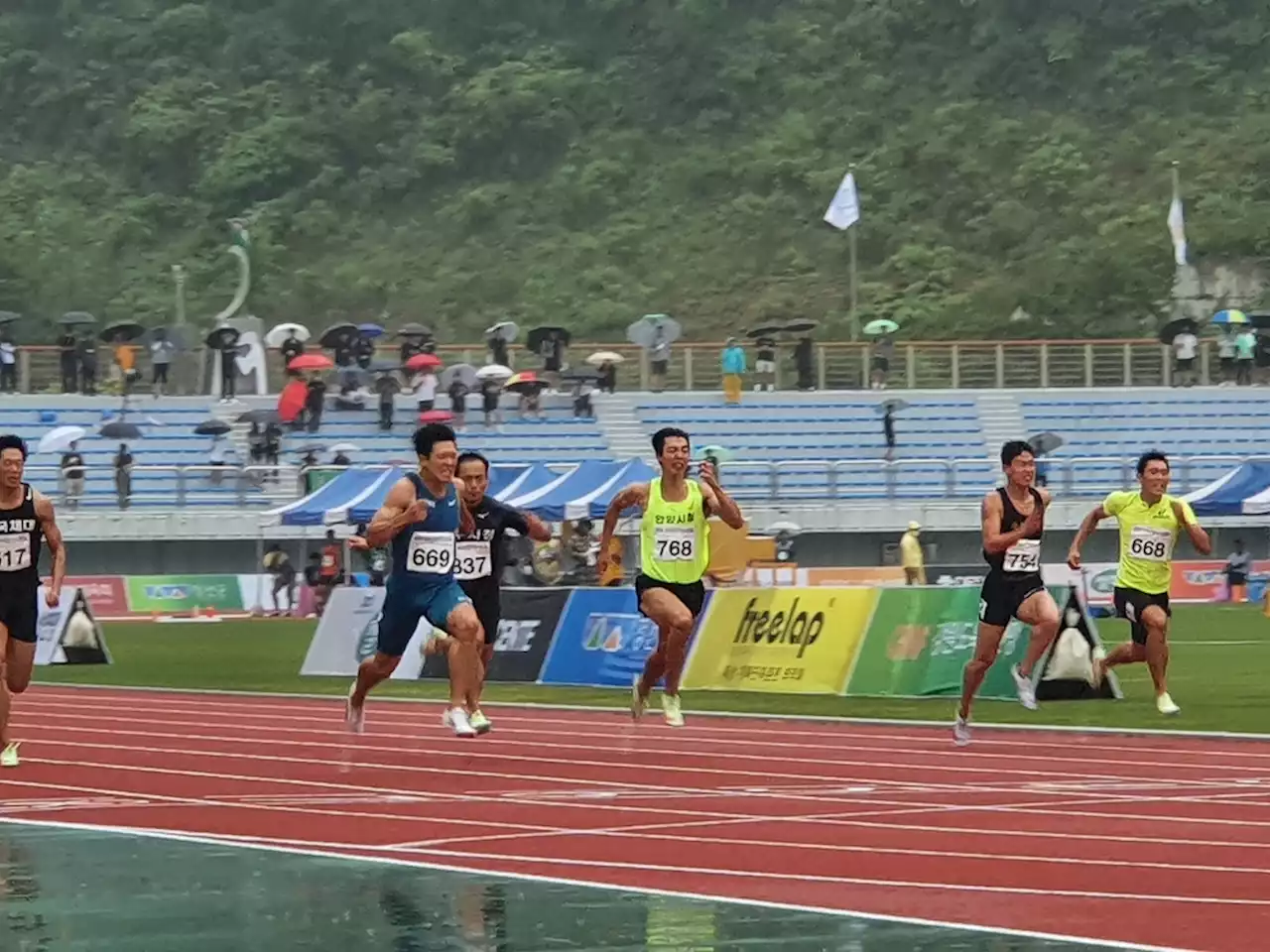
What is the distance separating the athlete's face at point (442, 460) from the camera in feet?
48.3

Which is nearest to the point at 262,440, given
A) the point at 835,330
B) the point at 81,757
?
the point at 835,330

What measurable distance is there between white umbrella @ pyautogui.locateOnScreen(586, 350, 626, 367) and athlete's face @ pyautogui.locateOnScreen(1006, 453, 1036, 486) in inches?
1596

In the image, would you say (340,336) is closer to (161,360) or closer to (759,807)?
(161,360)

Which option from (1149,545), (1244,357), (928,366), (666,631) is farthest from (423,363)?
(666,631)

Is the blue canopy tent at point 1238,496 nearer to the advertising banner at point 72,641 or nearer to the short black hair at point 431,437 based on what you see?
the advertising banner at point 72,641

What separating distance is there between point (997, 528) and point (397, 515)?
375 cm

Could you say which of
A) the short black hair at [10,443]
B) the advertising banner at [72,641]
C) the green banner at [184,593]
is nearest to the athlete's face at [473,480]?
the short black hair at [10,443]

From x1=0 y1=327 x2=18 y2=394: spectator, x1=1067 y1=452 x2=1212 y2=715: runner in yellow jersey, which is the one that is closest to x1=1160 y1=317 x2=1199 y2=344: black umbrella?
x1=0 y1=327 x2=18 y2=394: spectator

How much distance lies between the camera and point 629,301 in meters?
77.6

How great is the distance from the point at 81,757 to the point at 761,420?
1598 inches

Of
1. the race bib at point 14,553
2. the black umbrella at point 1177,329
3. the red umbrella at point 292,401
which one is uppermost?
the black umbrella at point 1177,329

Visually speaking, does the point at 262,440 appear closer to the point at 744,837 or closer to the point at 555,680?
the point at 555,680

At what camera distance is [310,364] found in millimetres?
54156

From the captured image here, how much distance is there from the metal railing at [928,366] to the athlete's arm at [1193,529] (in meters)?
38.9
